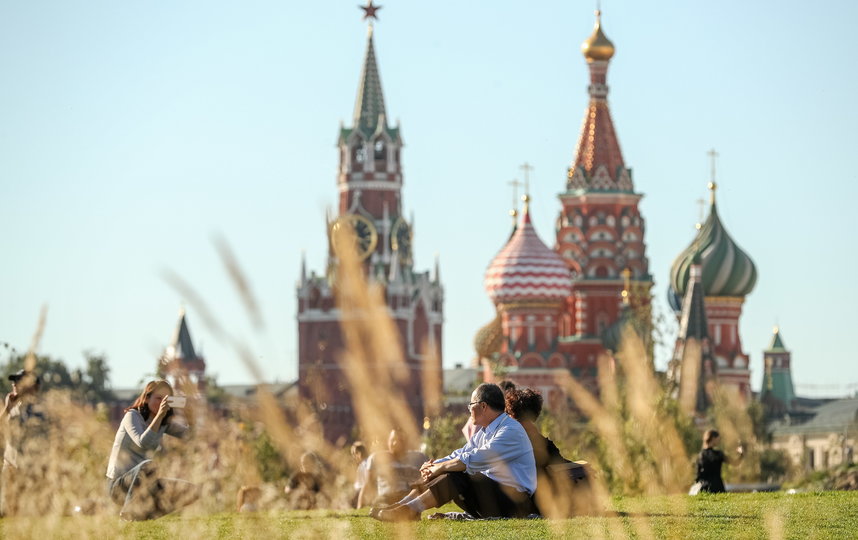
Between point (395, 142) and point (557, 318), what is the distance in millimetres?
13162

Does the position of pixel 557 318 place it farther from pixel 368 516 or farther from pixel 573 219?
pixel 368 516

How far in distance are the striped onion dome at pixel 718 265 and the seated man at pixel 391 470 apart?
210ft

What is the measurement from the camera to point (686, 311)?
74.5 metres

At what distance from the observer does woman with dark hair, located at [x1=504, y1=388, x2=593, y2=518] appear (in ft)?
37.6

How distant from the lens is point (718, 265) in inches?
3059

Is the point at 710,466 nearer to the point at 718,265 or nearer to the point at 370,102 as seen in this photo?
the point at 718,265

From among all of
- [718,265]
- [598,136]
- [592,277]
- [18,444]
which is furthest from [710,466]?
[598,136]

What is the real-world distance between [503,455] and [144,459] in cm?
185

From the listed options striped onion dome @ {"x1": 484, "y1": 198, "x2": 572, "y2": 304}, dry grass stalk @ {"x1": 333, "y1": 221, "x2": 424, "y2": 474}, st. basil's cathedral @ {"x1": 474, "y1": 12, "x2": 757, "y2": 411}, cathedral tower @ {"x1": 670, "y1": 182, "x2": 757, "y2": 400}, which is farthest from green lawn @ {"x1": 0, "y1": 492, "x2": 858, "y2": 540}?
striped onion dome @ {"x1": 484, "y1": 198, "x2": 572, "y2": 304}

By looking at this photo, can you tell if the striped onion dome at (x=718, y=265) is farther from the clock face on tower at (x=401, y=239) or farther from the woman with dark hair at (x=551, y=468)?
the woman with dark hair at (x=551, y=468)

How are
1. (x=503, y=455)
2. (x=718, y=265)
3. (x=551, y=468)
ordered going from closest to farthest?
(x=503, y=455)
(x=551, y=468)
(x=718, y=265)

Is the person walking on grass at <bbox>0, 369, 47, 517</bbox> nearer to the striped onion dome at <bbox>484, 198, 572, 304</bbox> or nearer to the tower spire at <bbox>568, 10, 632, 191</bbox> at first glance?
the striped onion dome at <bbox>484, 198, 572, 304</bbox>

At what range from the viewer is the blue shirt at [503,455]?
10.9 m

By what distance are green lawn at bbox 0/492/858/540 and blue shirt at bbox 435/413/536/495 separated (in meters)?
0.25
